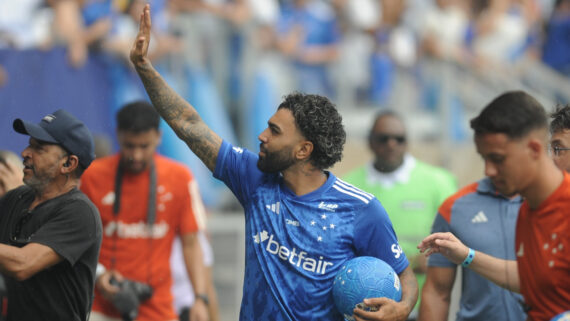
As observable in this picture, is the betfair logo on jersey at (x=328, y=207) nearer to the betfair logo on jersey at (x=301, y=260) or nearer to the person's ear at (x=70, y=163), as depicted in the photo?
the betfair logo on jersey at (x=301, y=260)

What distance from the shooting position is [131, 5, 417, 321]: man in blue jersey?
467 centimetres

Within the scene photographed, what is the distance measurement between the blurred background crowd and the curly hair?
14.8 ft

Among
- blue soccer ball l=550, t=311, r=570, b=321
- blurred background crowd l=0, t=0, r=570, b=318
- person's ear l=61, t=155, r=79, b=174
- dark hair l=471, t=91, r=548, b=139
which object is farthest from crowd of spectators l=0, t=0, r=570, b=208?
blue soccer ball l=550, t=311, r=570, b=321

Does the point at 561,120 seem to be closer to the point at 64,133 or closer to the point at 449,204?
the point at 449,204

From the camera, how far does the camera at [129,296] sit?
6.60 meters

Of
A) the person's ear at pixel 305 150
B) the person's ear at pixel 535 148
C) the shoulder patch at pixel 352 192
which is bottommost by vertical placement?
the shoulder patch at pixel 352 192

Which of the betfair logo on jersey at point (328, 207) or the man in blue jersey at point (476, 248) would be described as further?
the man in blue jersey at point (476, 248)

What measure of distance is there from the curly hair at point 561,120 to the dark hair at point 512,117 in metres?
0.80

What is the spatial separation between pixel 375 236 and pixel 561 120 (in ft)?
4.56

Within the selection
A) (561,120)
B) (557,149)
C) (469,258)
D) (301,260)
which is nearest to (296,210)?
(301,260)

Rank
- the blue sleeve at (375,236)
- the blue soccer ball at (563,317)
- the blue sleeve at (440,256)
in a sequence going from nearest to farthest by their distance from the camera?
the blue soccer ball at (563,317), the blue sleeve at (375,236), the blue sleeve at (440,256)

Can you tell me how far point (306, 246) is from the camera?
15.5ft

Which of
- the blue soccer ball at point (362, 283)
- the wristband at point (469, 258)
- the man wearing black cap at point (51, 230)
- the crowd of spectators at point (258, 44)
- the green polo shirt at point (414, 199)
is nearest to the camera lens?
the blue soccer ball at point (362, 283)

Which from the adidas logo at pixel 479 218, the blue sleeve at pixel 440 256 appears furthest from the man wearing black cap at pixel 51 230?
the adidas logo at pixel 479 218
